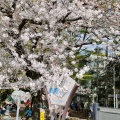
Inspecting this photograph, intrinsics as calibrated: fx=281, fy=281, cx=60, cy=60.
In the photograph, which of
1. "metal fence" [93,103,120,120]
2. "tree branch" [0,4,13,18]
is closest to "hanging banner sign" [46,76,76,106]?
"metal fence" [93,103,120,120]

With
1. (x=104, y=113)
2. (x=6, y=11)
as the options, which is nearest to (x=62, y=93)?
(x=104, y=113)

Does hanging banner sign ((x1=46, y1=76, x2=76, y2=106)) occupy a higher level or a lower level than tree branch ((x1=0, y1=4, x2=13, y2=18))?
lower

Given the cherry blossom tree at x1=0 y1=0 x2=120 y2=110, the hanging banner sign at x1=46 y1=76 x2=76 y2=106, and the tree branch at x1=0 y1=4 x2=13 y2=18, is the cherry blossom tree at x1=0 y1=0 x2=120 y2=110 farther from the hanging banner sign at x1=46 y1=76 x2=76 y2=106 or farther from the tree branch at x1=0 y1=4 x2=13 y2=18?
the hanging banner sign at x1=46 y1=76 x2=76 y2=106


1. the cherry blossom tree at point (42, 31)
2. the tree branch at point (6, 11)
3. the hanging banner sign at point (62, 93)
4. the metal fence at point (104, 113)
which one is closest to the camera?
the metal fence at point (104, 113)

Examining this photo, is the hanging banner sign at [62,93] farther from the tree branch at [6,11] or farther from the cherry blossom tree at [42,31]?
the tree branch at [6,11]

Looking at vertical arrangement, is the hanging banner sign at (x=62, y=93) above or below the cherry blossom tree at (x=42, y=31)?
below

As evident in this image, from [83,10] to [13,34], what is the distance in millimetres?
2300

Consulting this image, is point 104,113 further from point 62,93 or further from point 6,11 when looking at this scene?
point 6,11

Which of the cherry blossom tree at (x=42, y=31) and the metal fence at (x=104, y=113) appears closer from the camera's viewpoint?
the metal fence at (x=104, y=113)

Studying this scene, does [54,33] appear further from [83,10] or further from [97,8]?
[97,8]

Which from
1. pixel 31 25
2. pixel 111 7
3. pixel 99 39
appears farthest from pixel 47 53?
pixel 111 7

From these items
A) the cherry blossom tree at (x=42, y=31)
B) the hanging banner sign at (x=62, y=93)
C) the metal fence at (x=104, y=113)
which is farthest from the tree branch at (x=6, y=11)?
the metal fence at (x=104, y=113)

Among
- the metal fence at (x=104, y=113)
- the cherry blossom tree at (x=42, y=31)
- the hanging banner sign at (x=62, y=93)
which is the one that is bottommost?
the metal fence at (x=104, y=113)

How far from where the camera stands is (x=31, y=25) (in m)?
9.47
